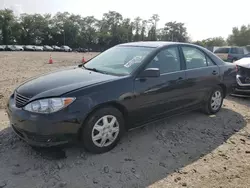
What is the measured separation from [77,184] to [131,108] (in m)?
1.33

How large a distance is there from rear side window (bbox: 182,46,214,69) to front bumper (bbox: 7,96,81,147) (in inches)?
98.8

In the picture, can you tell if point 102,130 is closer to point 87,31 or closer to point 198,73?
point 198,73

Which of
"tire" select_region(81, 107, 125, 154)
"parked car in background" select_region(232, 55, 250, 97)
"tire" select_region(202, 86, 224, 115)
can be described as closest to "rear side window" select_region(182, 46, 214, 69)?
"tire" select_region(202, 86, 224, 115)

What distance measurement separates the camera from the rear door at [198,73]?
457 centimetres

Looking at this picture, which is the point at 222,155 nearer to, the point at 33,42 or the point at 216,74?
the point at 216,74

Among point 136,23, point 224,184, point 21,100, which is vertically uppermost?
point 136,23

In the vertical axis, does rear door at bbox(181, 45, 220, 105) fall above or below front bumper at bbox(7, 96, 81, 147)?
above

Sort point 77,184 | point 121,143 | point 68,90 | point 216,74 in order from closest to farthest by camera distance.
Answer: point 77,184
point 68,90
point 121,143
point 216,74

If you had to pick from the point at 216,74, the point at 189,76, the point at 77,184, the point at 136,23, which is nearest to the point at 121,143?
the point at 77,184

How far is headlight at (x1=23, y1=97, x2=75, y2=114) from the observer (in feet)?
9.93

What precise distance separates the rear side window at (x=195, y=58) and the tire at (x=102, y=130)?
6.16ft

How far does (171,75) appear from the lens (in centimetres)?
418

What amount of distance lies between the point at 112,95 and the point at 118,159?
889 mm

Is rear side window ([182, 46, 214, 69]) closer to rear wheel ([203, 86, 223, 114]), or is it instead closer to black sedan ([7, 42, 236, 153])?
black sedan ([7, 42, 236, 153])
